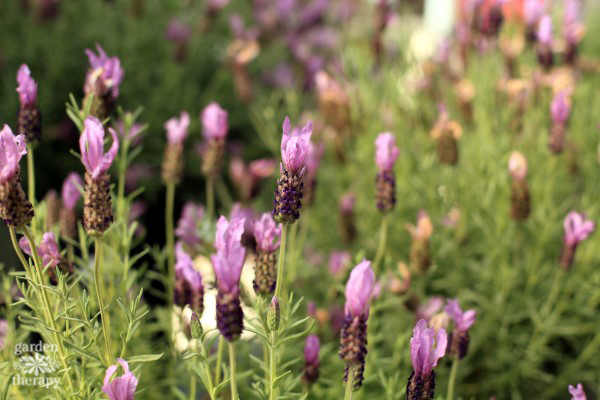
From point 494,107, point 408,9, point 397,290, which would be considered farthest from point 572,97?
point 397,290

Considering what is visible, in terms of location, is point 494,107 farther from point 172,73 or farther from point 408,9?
point 172,73

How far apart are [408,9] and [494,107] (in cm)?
78

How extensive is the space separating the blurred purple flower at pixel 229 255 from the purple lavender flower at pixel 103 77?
430 millimetres

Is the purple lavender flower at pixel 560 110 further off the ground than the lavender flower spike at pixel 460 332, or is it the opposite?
the purple lavender flower at pixel 560 110

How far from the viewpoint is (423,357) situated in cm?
85

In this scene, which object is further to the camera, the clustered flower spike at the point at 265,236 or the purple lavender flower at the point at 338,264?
the purple lavender flower at the point at 338,264

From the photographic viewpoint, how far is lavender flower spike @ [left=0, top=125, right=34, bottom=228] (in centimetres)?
82

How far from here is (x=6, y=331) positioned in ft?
4.11

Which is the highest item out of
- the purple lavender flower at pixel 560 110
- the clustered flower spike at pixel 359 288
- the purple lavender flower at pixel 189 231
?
the purple lavender flower at pixel 560 110

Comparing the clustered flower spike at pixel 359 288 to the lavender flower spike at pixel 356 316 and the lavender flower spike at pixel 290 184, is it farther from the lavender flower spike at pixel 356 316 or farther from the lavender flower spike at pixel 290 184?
the lavender flower spike at pixel 290 184

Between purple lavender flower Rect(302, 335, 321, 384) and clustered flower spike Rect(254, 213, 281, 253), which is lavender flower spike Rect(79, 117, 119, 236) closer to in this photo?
clustered flower spike Rect(254, 213, 281, 253)

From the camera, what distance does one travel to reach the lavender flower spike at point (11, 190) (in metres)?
0.82

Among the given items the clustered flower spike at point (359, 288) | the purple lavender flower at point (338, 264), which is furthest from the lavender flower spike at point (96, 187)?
the purple lavender flower at point (338, 264)

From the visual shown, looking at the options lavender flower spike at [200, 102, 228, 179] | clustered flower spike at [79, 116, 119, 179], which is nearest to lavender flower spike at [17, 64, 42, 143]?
clustered flower spike at [79, 116, 119, 179]
